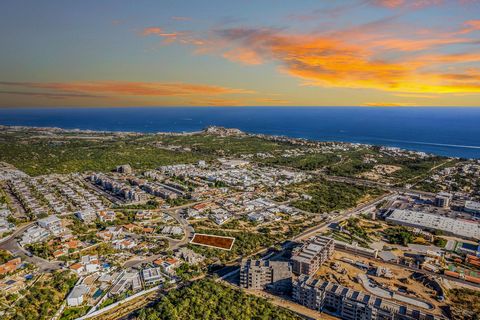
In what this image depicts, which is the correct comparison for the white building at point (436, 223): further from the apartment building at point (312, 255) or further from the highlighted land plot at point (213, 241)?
the highlighted land plot at point (213, 241)

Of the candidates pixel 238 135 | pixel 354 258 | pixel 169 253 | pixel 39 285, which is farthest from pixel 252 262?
pixel 238 135

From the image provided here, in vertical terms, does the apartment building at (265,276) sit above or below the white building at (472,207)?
below

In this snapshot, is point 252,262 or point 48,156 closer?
point 252,262

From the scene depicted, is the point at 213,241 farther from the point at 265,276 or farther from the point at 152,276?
the point at 265,276

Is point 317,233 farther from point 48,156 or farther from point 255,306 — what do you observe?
point 48,156

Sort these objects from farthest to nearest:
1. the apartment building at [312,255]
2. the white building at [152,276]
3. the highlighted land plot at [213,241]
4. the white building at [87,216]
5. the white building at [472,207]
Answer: the white building at [472,207] → the white building at [87,216] → the highlighted land plot at [213,241] → the apartment building at [312,255] → the white building at [152,276]

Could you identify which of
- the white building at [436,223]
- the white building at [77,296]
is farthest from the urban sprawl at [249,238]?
the white building at [436,223]
